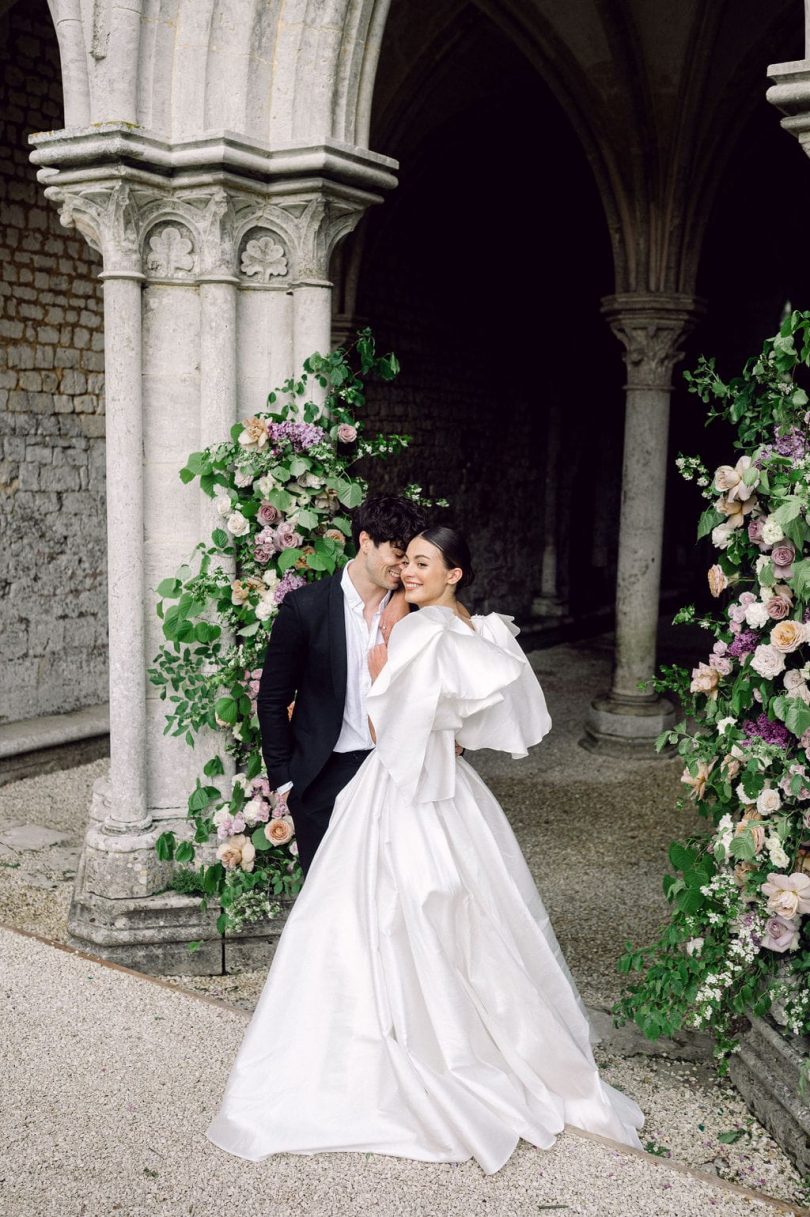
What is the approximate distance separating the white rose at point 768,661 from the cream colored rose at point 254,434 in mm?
1696

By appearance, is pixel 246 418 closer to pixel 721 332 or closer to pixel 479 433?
pixel 479 433

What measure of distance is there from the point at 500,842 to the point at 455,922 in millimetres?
280

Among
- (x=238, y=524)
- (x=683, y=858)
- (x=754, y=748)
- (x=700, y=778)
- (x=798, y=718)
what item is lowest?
(x=683, y=858)

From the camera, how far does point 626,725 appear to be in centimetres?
724

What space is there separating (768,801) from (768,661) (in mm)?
352

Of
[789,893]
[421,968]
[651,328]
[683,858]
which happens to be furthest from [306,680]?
[651,328]

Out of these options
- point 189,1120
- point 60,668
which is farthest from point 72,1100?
point 60,668

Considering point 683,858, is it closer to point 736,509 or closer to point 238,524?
point 736,509

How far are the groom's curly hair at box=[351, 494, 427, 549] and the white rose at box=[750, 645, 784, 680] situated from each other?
0.91 metres

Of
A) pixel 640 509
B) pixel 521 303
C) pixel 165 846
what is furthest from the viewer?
pixel 521 303

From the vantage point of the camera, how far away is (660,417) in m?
7.18

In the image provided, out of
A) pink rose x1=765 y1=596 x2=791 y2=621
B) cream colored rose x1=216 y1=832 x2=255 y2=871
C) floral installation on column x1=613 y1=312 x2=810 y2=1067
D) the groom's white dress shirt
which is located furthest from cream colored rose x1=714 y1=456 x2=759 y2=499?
cream colored rose x1=216 y1=832 x2=255 y2=871

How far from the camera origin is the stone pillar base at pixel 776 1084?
271 cm

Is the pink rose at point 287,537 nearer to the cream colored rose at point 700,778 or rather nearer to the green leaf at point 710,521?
the green leaf at point 710,521
